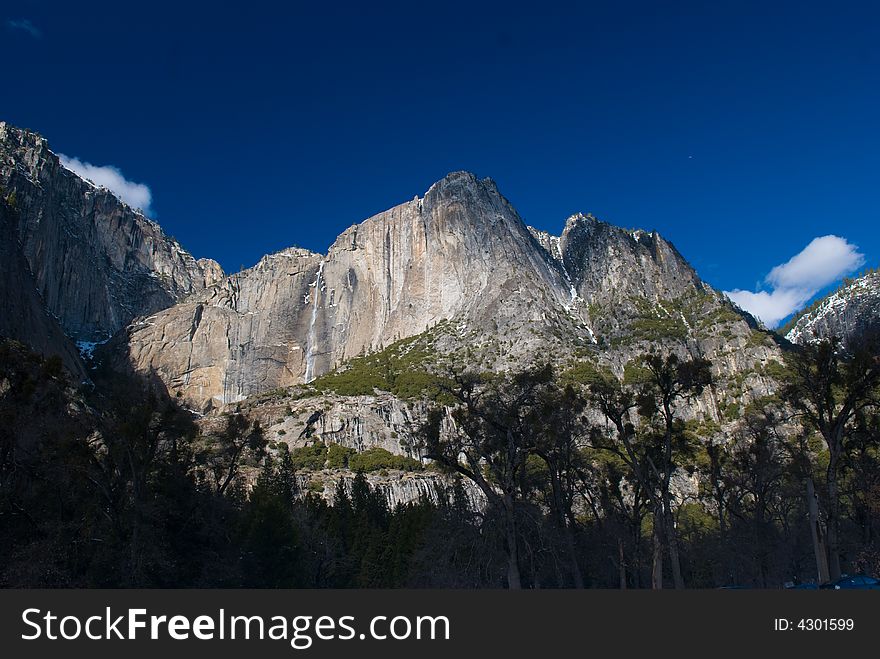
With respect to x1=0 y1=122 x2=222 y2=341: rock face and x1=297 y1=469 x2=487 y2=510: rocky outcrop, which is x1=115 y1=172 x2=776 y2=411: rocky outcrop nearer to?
x1=0 y1=122 x2=222 y2=341: rock face

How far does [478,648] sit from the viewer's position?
39.1 feet

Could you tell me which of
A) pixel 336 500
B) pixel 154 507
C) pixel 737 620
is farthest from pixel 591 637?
pixel 336 500

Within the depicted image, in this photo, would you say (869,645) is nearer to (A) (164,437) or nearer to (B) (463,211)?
(A) (164,437)

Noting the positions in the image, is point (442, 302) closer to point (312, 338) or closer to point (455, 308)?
point (455, 308)

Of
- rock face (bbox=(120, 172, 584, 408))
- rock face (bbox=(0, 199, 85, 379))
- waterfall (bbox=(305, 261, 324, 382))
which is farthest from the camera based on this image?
waterfall (bbox=(305, 261, 324, 382))

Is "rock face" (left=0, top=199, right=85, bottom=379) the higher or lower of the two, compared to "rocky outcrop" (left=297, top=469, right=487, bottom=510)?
higher

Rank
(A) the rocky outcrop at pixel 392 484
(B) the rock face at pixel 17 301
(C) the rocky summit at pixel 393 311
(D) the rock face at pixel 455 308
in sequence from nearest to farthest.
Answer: (B) the rock face at pixel 17 301, (A) the rocky outcrop at pixel 392 484, (C) the rocky summit at pixel 393 311, (D) the rock face at pixel 455 308

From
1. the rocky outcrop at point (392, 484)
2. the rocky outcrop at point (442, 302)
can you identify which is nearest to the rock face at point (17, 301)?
the rocky outcrop at point (392, 484)

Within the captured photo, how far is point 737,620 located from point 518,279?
443 ft

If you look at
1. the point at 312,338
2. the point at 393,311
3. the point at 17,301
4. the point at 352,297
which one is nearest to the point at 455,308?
the point at 393,311

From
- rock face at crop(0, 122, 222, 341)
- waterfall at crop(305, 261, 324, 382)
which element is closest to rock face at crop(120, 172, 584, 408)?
waterfall at crop(305, 261, 324, 382)

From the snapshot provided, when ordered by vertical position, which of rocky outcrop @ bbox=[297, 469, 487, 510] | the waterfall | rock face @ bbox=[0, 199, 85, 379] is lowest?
rocky outcrop @ bbox=[297, 469, 487, 510]

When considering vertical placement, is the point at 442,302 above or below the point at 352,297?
below

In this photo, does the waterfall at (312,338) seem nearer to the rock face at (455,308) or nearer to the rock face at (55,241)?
the rock face at (455,308)
